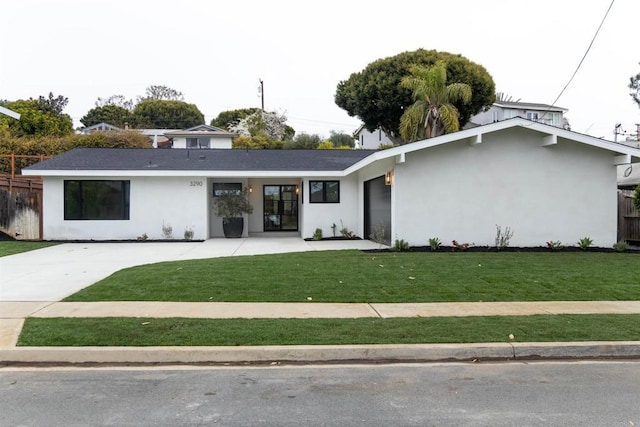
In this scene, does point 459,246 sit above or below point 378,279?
above

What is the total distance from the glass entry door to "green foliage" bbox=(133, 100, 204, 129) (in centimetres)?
4858

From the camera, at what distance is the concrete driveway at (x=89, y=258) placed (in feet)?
28.9

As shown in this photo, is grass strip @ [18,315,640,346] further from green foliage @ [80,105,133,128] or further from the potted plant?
green foliage @ [80,105,133,128]

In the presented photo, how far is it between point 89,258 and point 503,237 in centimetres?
1176

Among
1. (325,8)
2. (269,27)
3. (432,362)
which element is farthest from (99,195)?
(432,362)

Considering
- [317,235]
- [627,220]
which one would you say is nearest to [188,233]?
[317,235]

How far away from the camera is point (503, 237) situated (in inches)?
547

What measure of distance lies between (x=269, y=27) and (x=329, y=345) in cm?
1586

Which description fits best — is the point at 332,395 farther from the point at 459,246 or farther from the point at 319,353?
the point at 459,246

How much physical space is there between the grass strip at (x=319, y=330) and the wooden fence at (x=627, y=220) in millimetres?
10214

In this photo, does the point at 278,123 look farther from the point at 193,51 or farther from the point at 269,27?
the point at 269,27

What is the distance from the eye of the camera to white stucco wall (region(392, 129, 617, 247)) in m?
13.9

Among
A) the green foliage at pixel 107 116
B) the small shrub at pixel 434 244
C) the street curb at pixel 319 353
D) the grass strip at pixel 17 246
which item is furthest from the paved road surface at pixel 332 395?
the green foliage at pixel 107 116

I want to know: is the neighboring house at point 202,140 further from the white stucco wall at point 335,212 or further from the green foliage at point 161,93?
the green foliage at point 161,93
